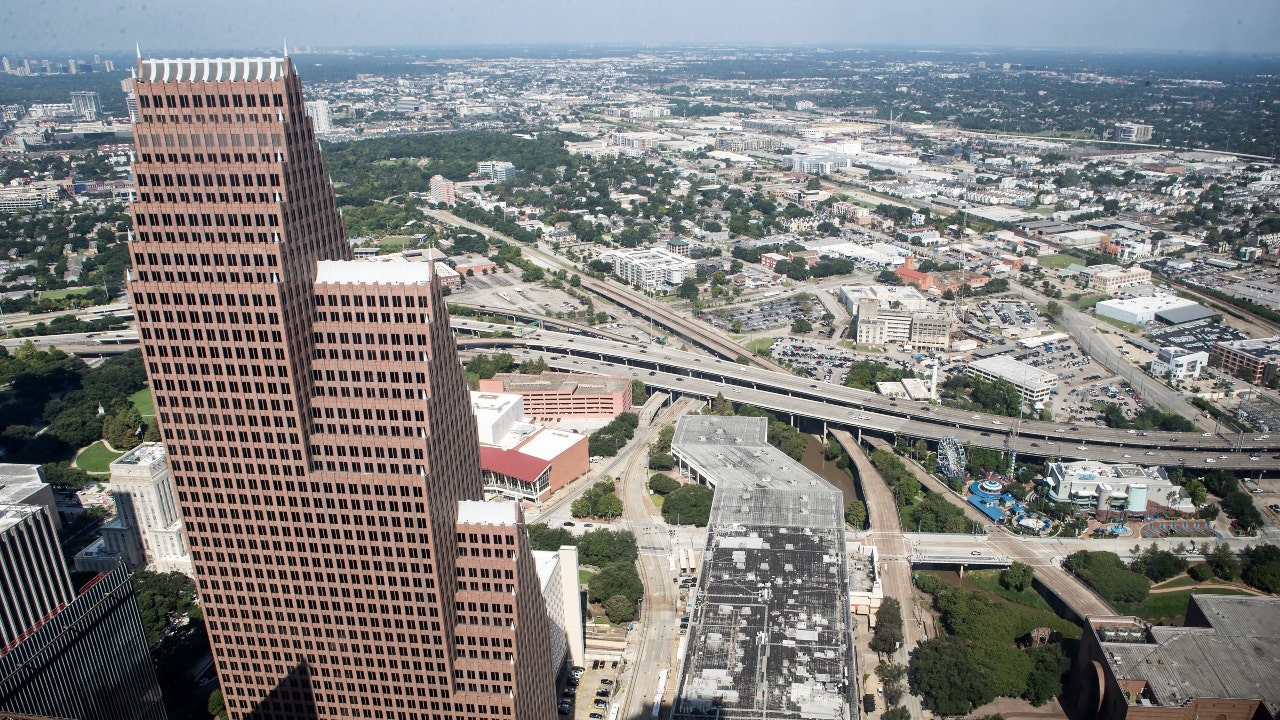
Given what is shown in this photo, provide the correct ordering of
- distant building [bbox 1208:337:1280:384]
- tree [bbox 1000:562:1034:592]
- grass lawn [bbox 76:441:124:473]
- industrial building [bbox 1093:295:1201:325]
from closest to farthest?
tree [bbox 1000:562:1034:592] < grass lawn [bbox 76:441:124:473] < distant building [bbox 1208:337:1280:384] < industrial building [bbox 1093:295:1201:325]

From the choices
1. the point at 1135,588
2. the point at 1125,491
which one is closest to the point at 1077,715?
the point at 1135,588

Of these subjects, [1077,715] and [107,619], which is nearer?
[107,619]

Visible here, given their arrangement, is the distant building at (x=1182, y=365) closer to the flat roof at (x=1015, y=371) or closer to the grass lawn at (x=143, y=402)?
the flat roof at (x=1015, y=371)

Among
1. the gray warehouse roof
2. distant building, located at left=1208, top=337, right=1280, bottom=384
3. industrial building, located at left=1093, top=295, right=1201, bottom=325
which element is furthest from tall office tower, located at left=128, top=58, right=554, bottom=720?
the gray warehouse roof

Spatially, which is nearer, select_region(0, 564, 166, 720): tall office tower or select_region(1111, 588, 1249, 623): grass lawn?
select_region(0, 564, 166, 720): tall office tower

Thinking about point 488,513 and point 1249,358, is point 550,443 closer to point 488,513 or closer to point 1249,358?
point 488,513

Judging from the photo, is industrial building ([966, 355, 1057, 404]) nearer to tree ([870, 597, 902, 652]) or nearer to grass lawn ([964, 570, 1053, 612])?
grass lawn ([964, 570, 1053, 612])

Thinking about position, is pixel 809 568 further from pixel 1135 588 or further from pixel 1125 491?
pixel 1125 491
